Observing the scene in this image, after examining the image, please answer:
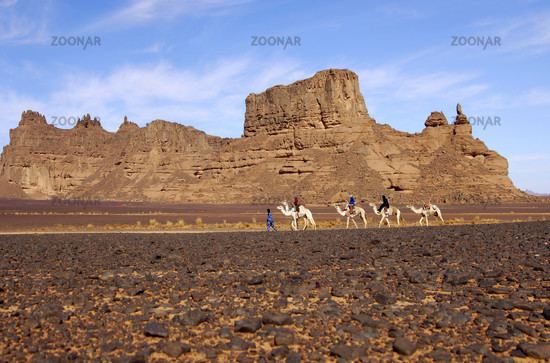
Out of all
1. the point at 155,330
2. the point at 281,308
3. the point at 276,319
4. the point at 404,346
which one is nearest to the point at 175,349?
the point at 155,330

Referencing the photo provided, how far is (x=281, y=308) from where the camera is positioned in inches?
320

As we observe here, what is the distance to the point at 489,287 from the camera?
30.9 ft

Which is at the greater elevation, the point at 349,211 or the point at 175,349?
the point at 349,211

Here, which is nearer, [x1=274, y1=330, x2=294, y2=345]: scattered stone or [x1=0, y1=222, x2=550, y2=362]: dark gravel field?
[x1=0, y1=222, x2=550, y2=362]: dark gravel field

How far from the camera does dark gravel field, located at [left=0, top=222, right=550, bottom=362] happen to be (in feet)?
20.3

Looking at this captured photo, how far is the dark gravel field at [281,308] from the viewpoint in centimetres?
619

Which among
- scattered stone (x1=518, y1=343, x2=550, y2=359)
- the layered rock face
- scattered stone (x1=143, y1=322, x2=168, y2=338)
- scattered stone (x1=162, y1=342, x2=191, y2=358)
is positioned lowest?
scattered stone (x1=162, y1=342, x2=191, y2=358)

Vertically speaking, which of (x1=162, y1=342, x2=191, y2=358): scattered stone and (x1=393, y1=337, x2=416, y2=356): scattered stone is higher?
(x1=393, y1=337, x2=416, y2=356): scattered stone

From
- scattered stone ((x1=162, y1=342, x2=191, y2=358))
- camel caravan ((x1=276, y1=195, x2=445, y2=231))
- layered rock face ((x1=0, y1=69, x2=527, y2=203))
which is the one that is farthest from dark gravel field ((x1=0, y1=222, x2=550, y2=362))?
layered rock face ((x1=0, y1=69, x2=527, y2=203))

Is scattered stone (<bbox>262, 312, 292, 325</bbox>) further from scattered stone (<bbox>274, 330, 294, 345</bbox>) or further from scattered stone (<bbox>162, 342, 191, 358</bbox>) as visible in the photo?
scattered stone (<bbox>162, 342, 191, 358</bbox>)

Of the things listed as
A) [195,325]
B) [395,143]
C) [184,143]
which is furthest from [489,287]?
[184,143]

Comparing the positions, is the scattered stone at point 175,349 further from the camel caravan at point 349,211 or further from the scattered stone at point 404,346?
the camel caravan at point 349,211

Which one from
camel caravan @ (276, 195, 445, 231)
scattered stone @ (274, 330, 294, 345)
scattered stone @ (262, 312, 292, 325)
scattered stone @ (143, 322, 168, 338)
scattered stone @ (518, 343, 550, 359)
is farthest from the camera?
camel caravan @ (276, 195, 445, 231)

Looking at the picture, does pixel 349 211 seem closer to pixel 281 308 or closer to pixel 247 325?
pixel 281 308
